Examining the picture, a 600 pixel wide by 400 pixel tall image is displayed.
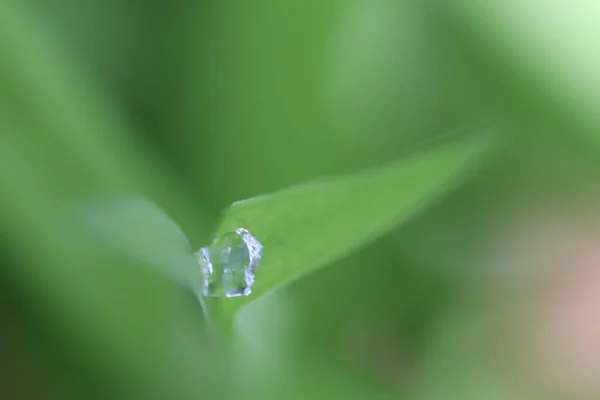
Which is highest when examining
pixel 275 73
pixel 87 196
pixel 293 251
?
pixel 275 73

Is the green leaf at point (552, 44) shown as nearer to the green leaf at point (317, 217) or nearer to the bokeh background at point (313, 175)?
the bokeh background at point (313, 175)

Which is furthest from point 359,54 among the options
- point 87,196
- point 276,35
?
point 87,196

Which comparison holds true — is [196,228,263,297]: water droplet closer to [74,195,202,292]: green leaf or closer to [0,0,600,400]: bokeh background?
[74,195,202,292]: green leaf

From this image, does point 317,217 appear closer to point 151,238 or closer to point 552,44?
point 151,238

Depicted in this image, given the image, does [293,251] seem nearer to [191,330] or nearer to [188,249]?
[188,249]

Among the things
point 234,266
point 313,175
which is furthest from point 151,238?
point 313,175

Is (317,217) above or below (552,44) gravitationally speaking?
below

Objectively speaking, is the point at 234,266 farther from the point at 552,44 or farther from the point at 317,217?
the point at 552,44

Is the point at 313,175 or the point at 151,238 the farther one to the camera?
the point at 313,175

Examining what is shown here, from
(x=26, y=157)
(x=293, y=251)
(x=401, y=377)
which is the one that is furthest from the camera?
(x=401, y=377)
